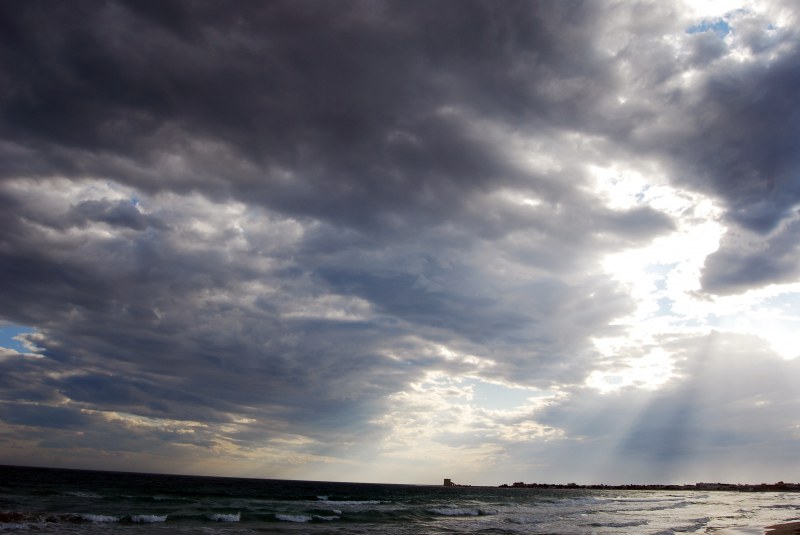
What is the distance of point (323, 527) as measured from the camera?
39.0 m

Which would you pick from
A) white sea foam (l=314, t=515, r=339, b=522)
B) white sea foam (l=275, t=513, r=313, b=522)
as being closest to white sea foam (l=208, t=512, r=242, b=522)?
white sea foam (l=275, t=513, r=313, b=522)

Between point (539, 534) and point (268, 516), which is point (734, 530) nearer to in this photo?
point (539, 534)

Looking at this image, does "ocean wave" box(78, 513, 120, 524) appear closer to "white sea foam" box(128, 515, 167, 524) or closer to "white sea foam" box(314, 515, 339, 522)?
"white sea foam" box(128, 515, 167, 524)

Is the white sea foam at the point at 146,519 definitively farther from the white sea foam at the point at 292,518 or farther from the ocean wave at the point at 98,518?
the white sea foam at the point at 292,518

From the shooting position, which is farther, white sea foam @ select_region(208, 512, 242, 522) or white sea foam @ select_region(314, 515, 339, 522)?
white sea foam @ select_region(314, 515, 339, 522)

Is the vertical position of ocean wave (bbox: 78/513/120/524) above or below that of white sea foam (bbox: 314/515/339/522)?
above

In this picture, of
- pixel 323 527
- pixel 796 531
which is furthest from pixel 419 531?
pixel 796 531

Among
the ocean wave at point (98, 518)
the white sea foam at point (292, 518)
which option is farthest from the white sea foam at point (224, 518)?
the ocean wave at point (98, 518)

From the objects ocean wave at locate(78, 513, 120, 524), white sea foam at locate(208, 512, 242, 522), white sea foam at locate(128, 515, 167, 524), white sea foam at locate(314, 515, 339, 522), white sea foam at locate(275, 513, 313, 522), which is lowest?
white sea foam at locate(314, 515, 339, 522)

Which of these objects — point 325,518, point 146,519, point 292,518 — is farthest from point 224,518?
point 325,518

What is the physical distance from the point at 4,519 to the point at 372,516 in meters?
29.0

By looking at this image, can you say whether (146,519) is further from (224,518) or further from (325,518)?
(325,518)

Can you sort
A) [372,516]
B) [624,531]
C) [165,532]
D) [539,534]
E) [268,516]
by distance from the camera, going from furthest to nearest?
[372,516], [268,516], [624,531], [539,534], [165,532]

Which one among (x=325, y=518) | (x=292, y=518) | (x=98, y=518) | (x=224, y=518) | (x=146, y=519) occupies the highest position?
(x=98, y=518)
